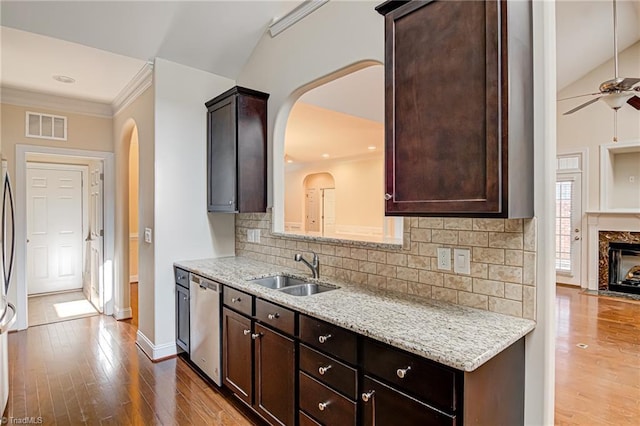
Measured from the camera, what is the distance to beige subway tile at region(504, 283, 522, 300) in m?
1.65

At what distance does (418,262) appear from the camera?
206cm

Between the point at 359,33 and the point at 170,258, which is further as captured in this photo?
the point at 170,258

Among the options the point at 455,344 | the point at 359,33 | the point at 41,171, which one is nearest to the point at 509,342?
the point at 455,344

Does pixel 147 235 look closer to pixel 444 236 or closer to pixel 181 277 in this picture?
pixel 181 277

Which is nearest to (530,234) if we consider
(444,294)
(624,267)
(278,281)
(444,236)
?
(444,236)

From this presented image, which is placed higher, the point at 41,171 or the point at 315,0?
the point at 315,0

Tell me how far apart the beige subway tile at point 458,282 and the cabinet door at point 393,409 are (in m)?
0.70

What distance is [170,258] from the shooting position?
133 inches

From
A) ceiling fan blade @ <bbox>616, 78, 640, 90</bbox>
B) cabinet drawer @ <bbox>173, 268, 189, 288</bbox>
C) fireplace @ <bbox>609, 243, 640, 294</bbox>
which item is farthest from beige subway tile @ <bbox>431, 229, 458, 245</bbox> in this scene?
fireplace @ <bbox>609, 243, 640, 294</bbox>

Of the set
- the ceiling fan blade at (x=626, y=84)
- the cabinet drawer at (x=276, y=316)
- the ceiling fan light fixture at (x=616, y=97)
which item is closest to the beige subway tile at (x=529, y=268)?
the cabinet drawer at (x=276, y=316)

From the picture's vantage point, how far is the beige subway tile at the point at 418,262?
79.6 inches

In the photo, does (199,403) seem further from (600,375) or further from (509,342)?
(600,375)

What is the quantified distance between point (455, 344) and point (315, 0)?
267 centimetres

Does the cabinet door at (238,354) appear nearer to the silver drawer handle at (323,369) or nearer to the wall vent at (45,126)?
the silver drawer handle at (323,369)
